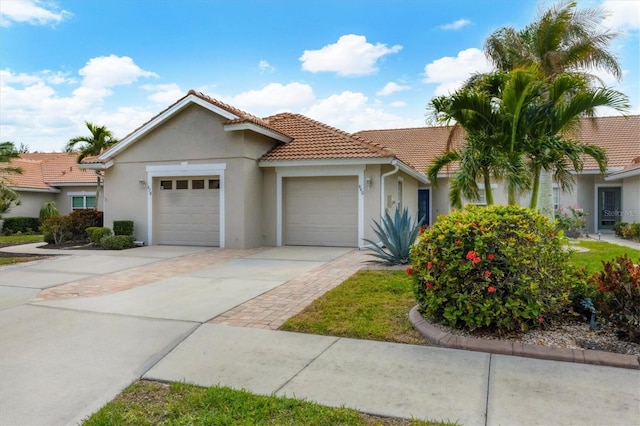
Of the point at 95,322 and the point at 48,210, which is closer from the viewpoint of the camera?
the point at 95,322

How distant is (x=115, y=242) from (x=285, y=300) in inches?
367

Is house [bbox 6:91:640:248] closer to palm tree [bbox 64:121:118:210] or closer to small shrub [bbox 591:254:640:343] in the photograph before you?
palm tree [bbox 64:121:118:210]

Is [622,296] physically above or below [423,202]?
below

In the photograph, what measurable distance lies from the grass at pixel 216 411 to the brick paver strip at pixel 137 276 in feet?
14.6

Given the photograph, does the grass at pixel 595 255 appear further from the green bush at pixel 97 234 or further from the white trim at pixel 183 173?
the green bush at pixel 97 234

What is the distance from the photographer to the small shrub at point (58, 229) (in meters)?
15.1

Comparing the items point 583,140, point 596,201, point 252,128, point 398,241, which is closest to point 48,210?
point 252,128

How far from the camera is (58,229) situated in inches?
598

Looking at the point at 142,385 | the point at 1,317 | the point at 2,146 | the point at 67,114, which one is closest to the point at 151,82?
the point at 2,146

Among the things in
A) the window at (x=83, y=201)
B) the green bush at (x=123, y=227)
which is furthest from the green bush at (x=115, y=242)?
the window at (x=83, y=201)

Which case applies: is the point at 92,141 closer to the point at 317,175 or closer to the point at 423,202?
the point at 317,175

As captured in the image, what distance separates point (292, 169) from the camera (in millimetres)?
14172

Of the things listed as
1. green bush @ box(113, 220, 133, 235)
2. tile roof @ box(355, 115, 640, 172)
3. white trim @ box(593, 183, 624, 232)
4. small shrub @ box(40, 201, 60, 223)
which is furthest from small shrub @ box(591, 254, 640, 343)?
small shrub @ box(40, 201, 60, 223)

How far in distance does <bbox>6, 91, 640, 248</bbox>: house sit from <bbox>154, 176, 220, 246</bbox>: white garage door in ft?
0.11
